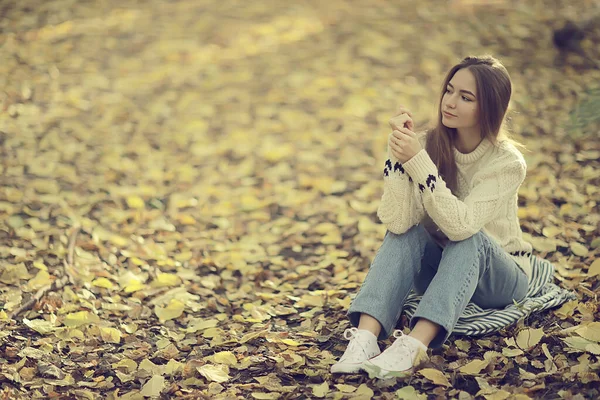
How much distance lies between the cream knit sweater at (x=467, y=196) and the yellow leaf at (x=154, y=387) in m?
0.92

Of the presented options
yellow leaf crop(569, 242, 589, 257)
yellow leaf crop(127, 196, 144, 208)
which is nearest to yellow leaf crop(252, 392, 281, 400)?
yellow leaf crop(569, 242, 589, 257)

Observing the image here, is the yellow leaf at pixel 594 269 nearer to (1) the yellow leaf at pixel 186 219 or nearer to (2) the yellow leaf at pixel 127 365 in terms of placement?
(2) the yellow leaf at pixel 127 365

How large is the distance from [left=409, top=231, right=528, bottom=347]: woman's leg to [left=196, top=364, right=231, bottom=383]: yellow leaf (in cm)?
66

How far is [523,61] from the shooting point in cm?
531

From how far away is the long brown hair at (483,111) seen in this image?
7.82ft

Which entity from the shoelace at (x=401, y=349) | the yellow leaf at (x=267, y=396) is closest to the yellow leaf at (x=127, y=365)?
the yellow leaf at (x=267, y=396)

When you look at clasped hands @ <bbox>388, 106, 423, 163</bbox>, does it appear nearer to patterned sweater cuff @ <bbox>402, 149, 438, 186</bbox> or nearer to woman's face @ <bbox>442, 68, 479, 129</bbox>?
patterned sweater cuff @ <bbox>402, 149, 438, 186</bbox>

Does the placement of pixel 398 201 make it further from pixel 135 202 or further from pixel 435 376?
pixel 135 202

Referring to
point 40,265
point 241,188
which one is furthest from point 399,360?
point 241,188

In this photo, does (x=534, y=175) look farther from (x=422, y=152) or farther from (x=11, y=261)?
(x=11, y=261)

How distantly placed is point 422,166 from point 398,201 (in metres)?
0.16

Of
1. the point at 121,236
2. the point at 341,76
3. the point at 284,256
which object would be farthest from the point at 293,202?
the point at 341,76

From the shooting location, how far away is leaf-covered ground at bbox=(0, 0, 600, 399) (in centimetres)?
246

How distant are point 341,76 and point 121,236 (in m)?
2.52
